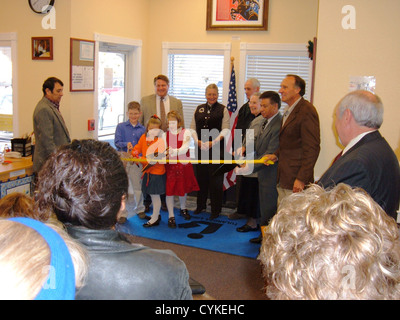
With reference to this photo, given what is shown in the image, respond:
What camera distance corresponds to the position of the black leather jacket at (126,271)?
1.12m

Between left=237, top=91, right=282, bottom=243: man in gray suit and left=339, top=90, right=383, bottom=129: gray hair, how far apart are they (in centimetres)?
189

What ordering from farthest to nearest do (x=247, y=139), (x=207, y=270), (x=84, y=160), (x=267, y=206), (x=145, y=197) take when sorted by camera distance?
1. (x=145, y=197)
2. (x=247, y=139)
3. (x=267, y=206)
4. (x=207, y=270)
5. (x=84, y=160)

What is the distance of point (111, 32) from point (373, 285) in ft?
18.9

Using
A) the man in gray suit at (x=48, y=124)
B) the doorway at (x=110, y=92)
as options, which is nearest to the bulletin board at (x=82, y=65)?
the doorway at (x=110, y=92)

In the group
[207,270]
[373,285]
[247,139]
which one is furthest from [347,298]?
[247,139]

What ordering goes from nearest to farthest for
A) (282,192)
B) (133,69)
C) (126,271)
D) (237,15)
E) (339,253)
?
(339,253)
(126,271)
(282,192)
(237,15)
(133,69)

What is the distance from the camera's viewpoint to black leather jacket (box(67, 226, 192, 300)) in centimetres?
112

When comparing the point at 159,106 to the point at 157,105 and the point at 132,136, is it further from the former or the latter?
the point at 132,136

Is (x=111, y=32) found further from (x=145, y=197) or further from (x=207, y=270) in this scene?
(x=207, y=270)

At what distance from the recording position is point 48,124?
4332 millimetres

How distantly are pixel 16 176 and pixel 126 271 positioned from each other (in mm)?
3847

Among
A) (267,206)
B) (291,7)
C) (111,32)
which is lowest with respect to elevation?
(267,206)

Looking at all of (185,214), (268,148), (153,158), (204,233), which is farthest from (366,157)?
(185,214)
